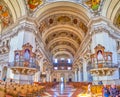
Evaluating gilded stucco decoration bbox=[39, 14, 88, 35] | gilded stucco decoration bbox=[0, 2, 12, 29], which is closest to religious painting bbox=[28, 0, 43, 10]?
gilded stucco decoration bbox=[0, 2, 12, 29]

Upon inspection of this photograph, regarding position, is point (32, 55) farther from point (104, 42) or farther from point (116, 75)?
point (116, 75)

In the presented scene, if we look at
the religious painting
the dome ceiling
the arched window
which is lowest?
the arched window

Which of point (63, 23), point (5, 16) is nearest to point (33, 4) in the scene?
point (5, 16)

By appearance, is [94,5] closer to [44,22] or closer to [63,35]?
[44,22]

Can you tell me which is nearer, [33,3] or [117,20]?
[33,3]

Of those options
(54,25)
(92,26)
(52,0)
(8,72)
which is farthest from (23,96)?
(54,25)

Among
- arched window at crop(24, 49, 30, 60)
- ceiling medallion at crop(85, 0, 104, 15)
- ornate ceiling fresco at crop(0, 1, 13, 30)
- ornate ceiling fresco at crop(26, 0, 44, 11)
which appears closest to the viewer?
arched window at crop(24, 49, 30, 60)

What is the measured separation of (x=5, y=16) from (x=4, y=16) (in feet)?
0.39

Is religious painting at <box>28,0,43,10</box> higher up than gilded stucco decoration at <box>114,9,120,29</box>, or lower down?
higher up

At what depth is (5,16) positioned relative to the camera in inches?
758

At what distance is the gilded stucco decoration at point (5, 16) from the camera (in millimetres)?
18622

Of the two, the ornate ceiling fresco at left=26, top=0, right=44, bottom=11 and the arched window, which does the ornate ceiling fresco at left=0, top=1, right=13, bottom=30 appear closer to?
the ornate ceiling fresco at left=26, top=0, right=44, bottom=11

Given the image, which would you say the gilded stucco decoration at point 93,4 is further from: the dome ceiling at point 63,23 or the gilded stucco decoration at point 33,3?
the gilded stucco decoration at point 33,3

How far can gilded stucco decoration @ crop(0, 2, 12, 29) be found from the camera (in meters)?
18.6
